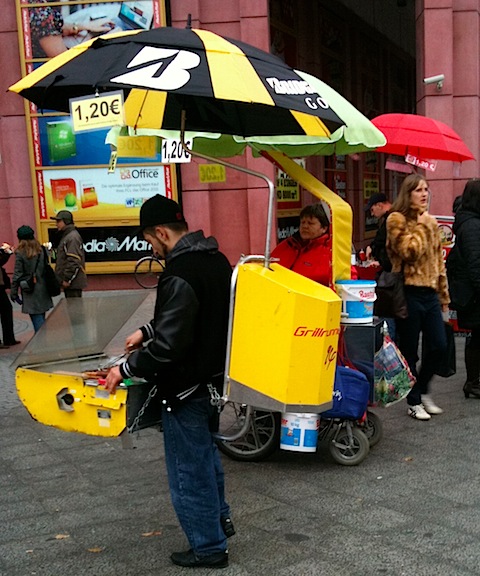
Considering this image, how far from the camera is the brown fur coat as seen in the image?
5762mm

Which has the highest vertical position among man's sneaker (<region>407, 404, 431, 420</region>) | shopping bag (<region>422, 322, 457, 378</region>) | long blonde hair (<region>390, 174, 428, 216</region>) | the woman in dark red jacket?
long blonde hair (<region>390, 174, 428, 216</region>)

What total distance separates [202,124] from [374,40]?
55.4 feet

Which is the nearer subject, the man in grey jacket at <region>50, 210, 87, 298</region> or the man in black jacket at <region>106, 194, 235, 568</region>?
the man in black jacket at <region>106, 194, 235, 568</region>

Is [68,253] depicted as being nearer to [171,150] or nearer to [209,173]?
[209,173]

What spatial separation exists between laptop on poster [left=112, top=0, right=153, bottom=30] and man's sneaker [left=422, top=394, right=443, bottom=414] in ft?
28.3

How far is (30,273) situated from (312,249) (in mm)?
4839

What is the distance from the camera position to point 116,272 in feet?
41.6

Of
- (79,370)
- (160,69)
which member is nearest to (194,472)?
(79,370)

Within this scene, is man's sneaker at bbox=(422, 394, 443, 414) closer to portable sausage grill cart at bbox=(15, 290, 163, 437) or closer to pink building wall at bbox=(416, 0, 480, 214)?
portable sausage grill cart at bbox=(15, 290, 163, 437)

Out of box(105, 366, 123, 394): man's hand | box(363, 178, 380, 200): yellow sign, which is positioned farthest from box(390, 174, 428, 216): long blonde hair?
box(363, 178, 380, 200): yellow sign

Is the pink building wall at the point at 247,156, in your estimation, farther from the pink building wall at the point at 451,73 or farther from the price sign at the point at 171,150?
the price sign at the point at 171,150

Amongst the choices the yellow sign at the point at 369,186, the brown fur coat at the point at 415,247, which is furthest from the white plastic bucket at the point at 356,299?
the yellow sign at the point at 369,186

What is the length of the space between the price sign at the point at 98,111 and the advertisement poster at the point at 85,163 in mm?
8636

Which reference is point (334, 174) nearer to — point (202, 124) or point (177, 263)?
point (202, 124)
